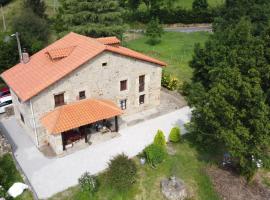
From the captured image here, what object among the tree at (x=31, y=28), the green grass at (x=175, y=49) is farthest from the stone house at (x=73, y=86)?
the tree at (x=31, y=28)

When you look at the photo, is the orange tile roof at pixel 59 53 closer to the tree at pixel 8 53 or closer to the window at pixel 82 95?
the window at pixel 82 95

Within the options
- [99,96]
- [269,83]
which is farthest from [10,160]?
[269,83]

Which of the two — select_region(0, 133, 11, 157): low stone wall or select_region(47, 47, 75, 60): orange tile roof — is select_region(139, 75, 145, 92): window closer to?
select_region(47, 47, 75, 60): orange tile roof

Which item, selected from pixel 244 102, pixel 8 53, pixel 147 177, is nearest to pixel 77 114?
pixel 147 177

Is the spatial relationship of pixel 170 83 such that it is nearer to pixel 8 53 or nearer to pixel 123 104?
pixel 123 104

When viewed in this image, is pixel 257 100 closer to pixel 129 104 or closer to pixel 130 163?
pixel 130 163
